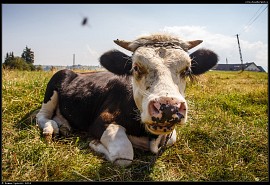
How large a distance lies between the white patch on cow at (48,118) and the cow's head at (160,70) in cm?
143

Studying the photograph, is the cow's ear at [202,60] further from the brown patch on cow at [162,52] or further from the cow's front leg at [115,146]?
the cow's front leg at [115,146]

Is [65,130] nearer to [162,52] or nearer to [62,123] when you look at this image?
[62,123]

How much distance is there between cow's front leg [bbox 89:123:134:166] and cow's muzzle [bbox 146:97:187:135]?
0.82 metres

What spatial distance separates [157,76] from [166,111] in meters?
0.68

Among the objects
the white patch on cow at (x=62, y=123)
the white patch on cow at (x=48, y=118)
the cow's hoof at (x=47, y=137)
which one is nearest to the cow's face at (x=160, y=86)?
the cow's hoof at (x=47, y=137)

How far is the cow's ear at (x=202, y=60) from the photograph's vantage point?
4.55 meters

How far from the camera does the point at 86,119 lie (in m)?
5.27

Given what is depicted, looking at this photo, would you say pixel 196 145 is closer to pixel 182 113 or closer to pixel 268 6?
pixel 182 113

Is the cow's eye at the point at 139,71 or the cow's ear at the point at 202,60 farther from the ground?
the cow's ear at the point at 202,60

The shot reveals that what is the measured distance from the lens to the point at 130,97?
4.47m

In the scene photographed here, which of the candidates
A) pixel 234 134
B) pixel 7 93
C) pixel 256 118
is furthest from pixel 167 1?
pixel 7 93

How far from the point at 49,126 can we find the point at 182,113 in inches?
105

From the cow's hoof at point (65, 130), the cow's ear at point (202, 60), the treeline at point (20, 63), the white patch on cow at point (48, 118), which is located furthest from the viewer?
the treeline at point (20, 63)

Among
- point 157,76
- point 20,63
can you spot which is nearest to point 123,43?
point 157,76
